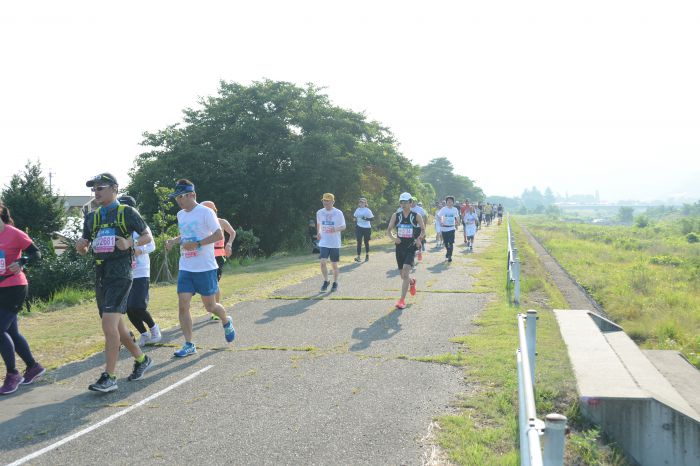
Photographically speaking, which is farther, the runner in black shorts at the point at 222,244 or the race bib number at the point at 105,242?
the runner in black shorts at the point at 222,244

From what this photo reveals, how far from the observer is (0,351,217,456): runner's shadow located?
438 cm

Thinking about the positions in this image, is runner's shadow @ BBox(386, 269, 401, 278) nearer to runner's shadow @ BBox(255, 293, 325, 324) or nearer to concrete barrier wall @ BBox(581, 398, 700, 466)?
runner's shadow @ BBox(255, 293, 325, 324)

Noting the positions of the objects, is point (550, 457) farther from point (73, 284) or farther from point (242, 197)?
point (242, 197)

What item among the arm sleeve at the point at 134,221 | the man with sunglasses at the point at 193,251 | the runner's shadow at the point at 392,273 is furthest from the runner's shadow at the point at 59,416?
the runner's shadow at the point at 392,273

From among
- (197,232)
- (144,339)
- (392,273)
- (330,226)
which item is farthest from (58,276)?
Result: (197,232)

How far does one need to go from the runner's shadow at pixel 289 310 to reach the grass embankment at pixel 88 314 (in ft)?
3.68

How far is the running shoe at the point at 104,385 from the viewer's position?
210 inches

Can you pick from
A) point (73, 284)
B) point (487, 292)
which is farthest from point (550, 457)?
point (73, 284)

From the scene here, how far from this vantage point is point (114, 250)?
17.8 feet

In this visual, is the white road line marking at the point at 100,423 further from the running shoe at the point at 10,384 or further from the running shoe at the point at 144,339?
the running shoe at the point at 144,339

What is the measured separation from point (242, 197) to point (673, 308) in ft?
65.7

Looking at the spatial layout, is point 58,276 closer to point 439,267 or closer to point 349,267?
point 349,267

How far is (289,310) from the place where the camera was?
956cm

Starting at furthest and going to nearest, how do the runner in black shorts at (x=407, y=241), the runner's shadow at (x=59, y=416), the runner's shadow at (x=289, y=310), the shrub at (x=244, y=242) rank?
1. the shrub at (x=244, y=242)
2. the runner in black shorts at (x=407, y=241)
3. the runner's shadow at (x=289, y=310)
4. the runner's shadow at (x=59, y=416)
